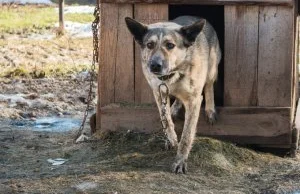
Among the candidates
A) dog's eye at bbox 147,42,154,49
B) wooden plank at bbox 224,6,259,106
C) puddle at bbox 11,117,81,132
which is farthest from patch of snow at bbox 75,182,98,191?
puddle at bbox 11,117,81,132

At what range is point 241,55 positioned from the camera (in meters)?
7.13

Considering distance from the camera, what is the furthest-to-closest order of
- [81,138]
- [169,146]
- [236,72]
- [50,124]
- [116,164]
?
[50,124] < [81,138] < [236,72] < [169,146] < [116,164]

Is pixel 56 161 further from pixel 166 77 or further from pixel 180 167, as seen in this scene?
pixel 166 77

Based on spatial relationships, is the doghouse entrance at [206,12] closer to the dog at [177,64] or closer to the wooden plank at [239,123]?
the wooden plank at [239,123]

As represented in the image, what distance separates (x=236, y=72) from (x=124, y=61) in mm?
1167

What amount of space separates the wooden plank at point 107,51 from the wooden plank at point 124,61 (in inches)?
1.7

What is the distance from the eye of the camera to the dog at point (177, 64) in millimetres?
6102

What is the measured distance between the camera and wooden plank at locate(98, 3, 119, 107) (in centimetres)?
724

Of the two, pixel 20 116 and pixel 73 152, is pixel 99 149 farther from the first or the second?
pixel 20 116

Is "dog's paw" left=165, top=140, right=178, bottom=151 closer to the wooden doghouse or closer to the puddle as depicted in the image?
the wooden doghouse

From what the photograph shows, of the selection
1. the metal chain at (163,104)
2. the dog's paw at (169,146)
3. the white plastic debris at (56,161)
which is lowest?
the white plastic debris at (56,161)

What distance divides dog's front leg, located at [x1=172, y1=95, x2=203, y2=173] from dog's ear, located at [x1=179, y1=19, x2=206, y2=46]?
553 millimetres

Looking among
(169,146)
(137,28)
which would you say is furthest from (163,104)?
(137,28)

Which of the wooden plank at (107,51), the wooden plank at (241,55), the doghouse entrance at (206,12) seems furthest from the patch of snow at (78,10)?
the wooden plank at (241,55)
